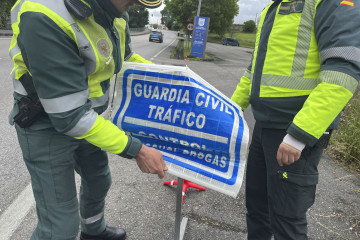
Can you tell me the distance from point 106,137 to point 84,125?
0.12 m

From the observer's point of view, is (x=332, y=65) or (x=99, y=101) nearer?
(x=332, y=65)

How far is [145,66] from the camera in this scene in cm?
158

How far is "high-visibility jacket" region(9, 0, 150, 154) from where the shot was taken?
1.17 meters

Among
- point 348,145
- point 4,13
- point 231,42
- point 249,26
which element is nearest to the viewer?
point 348,145

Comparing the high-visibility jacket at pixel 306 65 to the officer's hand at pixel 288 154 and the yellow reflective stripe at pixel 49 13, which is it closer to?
the officer's hand at pixel 288 154

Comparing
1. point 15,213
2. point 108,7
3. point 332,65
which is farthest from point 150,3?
point 15,213

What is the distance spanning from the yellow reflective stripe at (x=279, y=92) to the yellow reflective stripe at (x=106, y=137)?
2.80 ft

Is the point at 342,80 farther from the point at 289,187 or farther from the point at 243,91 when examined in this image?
the point at 243,91

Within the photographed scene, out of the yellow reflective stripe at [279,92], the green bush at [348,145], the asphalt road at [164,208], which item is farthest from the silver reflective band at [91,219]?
the green bush at [348,145]

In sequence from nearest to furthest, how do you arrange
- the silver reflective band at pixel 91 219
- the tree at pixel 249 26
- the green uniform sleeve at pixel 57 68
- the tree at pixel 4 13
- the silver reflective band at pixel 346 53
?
1. the green uniform sleeve at pixel 57 68
2. the silver reflective band at pixel 346 53
3. the silver reflective band at pixel 91 219
4. the tree at pixel 4 13
5. the tree at pixel 249 26

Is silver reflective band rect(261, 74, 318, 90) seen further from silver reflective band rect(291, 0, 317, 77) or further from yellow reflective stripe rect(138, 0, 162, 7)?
yellow reflective stripe rect(138, 0, 162, 7)

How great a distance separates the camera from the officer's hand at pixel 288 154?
1.44 metres

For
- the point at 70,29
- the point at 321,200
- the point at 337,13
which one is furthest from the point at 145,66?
the point at 321,200

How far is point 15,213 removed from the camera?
2.39 meters
